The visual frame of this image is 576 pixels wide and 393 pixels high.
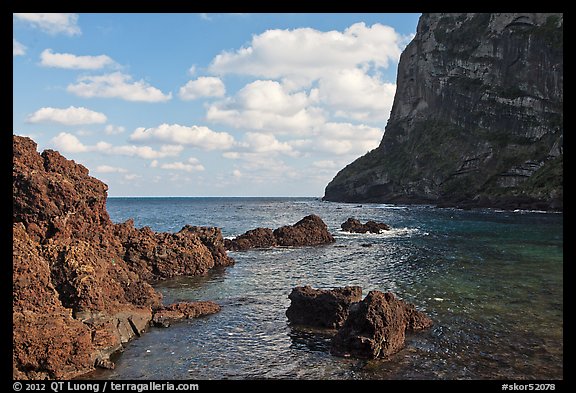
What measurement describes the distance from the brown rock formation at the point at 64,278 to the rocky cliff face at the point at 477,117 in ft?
322

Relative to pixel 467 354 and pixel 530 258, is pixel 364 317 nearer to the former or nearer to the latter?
pixel 467 354

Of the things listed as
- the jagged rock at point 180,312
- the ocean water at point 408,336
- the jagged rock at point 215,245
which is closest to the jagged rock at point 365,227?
the ocean water at point 408,336

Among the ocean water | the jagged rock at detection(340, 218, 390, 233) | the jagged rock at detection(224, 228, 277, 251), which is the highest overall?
the jagged rock at detection(340, 218, 390, 233)

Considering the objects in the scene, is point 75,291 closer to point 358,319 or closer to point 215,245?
point 358,319

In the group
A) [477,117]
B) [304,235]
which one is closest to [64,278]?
[304,235]

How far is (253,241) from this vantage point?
2115 inches

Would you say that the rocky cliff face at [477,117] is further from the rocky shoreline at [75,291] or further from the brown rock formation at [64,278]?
the brown rock formation at [64,278]

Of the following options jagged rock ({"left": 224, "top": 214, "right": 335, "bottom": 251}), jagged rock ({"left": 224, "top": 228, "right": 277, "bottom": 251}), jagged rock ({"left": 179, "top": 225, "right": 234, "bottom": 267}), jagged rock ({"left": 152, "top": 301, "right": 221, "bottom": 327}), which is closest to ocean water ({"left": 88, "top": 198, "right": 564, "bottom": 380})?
jagged rock ({"left": 152, "top": 301, "right": 221, "bottom": 327})

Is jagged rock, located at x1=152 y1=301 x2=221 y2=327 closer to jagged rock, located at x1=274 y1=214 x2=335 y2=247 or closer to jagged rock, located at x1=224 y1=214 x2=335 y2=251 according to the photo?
jagged rock, located at x1=224 y1=214 x2=335 y2=251

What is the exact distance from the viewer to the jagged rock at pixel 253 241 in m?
51.7

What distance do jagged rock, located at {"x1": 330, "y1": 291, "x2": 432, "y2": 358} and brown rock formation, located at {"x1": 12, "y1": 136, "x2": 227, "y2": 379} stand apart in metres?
9.58

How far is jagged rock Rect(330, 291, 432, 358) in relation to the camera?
53.2 ft

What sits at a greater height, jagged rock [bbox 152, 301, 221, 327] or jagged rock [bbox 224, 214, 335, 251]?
jagged rock [bbox 224, 214, 335, 251]

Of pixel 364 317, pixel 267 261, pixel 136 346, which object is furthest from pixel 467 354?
pixel 267 261
